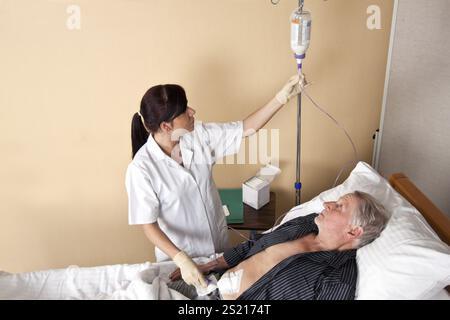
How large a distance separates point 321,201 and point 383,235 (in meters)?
0.33

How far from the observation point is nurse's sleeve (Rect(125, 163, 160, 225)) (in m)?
1.53

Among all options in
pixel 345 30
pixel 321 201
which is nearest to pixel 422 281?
pixel 321 201

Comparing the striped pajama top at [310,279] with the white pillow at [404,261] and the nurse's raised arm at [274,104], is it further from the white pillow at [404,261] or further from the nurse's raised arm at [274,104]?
the nurse's raised arm at [274,104]

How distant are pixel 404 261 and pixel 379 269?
0.26 feet

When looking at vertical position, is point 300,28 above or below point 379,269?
above

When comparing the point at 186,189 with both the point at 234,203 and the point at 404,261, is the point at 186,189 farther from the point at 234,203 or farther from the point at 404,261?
the point at 404,261

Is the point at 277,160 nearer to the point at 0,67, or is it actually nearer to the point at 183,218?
the point at 183,218

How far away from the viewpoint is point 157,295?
4.48 feet

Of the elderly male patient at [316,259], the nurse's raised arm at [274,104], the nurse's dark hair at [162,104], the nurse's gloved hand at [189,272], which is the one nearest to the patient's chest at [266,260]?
the elderly male patient at [316,259]

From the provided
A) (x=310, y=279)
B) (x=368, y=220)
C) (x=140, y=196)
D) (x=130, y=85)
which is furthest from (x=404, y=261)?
(x=130, y=85)

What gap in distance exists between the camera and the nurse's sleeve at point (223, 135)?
67.1 inches

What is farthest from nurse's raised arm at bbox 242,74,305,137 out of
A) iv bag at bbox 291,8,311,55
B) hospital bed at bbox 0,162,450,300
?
hospital bed at bbox 0,162,450,300

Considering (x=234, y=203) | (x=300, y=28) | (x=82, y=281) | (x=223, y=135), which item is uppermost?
(x=300, y=28)

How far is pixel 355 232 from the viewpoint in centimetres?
141
